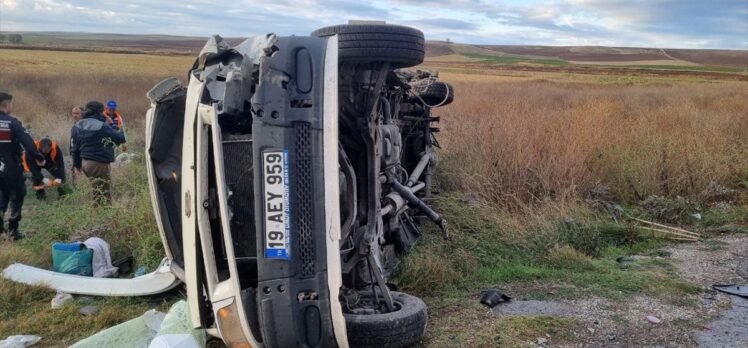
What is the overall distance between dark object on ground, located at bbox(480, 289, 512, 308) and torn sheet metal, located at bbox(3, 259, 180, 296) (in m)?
2.24

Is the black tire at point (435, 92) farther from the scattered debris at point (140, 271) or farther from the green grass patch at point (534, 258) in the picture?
the scattered debris at point (140, 271)

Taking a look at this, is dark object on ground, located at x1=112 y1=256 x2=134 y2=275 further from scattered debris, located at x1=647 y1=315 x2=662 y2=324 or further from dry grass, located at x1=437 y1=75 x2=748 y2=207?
scattered debris, located at x1=647 y1=315 x2=662 y2=324

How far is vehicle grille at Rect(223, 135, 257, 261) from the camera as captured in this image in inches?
120

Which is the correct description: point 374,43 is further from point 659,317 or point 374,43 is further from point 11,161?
point 11,161

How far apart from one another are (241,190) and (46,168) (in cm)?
618

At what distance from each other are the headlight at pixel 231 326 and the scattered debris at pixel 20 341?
5.56 feet

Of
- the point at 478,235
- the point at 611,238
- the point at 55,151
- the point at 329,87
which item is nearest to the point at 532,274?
the point at 478,235

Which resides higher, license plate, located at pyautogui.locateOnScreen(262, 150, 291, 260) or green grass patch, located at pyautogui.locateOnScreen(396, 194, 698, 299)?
license plate, located at pyautogui.locateOnScreen(262, 150, 291, 260)

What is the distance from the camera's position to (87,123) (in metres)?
7.92

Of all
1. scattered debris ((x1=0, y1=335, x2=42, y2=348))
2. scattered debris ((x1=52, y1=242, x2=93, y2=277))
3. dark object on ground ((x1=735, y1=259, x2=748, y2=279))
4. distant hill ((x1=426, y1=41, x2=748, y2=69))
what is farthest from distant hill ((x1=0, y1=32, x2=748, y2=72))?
scattered debris ((x1=0, y1=335, x2=42, y2=348))

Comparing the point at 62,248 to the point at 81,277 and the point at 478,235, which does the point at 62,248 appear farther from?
the point at 478,235

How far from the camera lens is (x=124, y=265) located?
17.6 ft

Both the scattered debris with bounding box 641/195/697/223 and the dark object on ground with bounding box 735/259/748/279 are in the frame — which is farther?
the scattered debris with bounding box 641/195/697/223

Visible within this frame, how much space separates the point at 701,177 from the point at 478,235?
14.1ft
